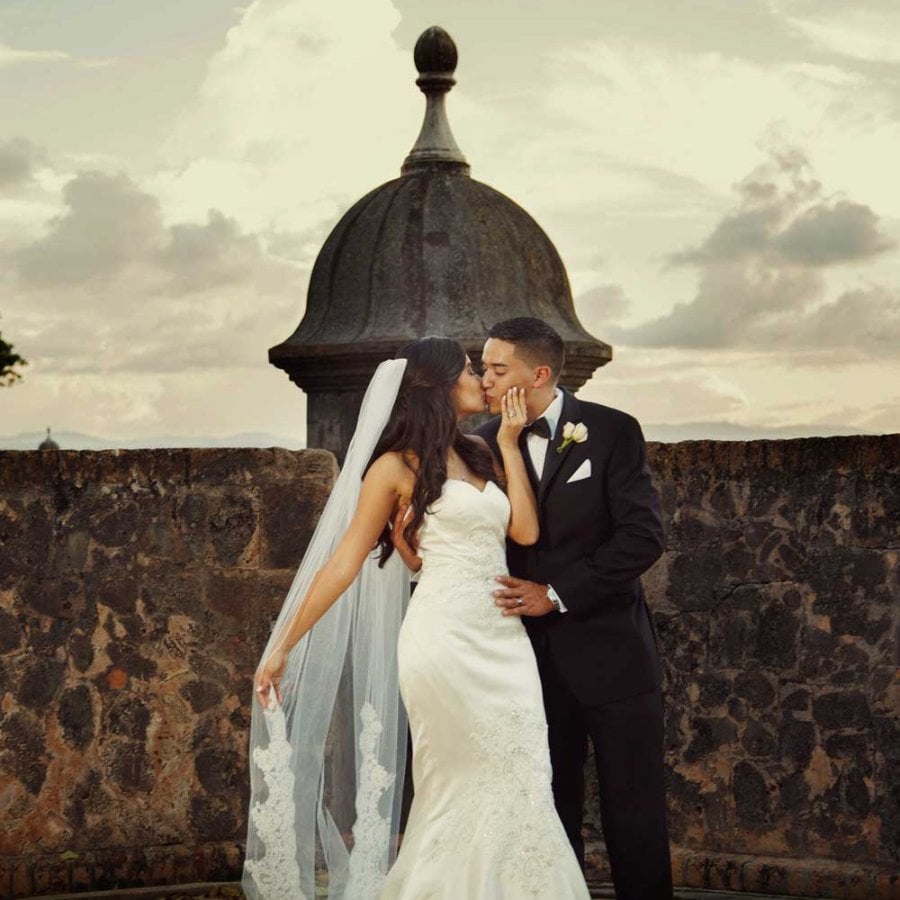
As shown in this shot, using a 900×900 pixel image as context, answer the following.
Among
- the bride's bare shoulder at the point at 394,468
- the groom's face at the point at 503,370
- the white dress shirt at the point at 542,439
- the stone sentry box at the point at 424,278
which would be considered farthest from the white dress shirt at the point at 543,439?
the stone sentry box at the point at 424,278

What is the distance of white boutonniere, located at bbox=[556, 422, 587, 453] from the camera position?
5941 millimetres

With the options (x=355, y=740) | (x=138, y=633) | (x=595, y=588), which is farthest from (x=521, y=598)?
(x=138, y=633)

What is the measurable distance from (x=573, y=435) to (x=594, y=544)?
1.28ft

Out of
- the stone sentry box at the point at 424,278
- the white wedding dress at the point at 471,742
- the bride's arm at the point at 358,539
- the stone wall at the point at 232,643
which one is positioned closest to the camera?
the white wedding dress at the point at 471,742

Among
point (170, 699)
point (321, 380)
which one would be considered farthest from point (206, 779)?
point (321, 380)

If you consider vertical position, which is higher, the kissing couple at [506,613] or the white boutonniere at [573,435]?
the white boutonniere at [573,435]

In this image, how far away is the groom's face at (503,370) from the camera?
19.4 ft

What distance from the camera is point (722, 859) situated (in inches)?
313

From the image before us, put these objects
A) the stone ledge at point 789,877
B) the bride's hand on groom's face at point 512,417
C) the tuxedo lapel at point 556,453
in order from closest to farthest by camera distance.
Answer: the bride's hand on groom's face at point 512,417 < the tuxedo lapel at point 556,453 < the stone ledge at point 789,877

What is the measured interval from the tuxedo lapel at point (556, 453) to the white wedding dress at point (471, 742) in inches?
11.2

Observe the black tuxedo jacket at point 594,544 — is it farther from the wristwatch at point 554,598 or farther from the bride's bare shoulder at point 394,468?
the bride's bare shoulder at point 394,468

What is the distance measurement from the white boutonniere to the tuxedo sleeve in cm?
13

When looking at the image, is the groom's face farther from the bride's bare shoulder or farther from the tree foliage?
the tree foliage

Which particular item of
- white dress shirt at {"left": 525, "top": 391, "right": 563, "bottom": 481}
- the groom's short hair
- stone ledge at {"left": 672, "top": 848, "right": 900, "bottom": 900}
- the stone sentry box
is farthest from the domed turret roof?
the groom's short hair
